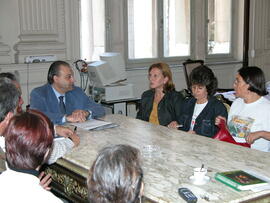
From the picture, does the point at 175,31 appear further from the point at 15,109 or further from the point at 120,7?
the point at 15,109

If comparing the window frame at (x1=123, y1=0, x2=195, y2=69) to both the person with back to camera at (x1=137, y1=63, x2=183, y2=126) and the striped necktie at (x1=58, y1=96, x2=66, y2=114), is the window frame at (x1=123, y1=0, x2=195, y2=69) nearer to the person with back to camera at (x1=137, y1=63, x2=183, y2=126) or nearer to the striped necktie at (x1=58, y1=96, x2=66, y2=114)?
the person with back to camera at (x1=137, y1=63, x2=183, y2=126)

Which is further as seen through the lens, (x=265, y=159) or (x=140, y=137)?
(x=140, y=137)

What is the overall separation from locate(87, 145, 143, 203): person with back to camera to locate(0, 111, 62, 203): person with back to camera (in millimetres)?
279

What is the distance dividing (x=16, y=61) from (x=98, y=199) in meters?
3.92

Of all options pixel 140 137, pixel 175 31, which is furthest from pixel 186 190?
pixel 175 31

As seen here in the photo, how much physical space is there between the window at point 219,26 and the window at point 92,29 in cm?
213

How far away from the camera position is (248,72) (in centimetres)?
295

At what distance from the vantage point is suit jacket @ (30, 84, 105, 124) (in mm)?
3281

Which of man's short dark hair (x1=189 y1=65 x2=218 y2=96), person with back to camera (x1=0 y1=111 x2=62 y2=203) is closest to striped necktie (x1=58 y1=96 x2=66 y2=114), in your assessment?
man's short dark hair (x1=189 y1=65 x2=218 y2=96)

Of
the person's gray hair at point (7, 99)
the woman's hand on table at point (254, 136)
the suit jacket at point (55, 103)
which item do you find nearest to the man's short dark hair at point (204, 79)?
the woman's hand on table at point (254, 136)

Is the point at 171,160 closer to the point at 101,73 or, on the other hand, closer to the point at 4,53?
the point at 101,73

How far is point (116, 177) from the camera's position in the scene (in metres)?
1.19

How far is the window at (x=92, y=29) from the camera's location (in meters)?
5.57

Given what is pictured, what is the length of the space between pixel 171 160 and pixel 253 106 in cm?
101
